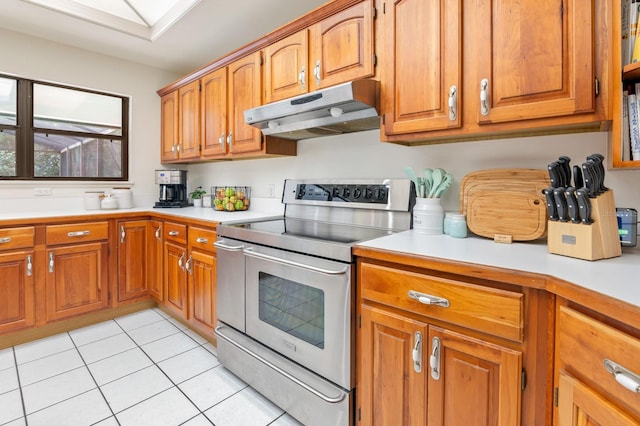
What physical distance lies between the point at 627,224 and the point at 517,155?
1.67ft

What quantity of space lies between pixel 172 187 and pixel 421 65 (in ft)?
8.70

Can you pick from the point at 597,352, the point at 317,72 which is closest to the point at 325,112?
the point at 317,72

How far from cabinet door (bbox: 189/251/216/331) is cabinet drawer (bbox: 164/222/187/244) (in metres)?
0.18

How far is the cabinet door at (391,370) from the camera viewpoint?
1.10 m

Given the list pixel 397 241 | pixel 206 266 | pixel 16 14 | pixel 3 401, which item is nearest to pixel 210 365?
pixel 206 266

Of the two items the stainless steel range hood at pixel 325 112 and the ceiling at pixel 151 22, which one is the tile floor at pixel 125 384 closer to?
the stainless steel range hood at pixel 325 112

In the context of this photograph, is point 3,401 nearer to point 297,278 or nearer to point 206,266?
point 206,266

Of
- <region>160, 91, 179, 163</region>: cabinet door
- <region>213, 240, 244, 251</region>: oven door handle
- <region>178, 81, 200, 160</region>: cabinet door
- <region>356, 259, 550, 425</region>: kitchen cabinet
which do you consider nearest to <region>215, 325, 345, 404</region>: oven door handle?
<region>356, 259, 550, 425</region>: kitchen cabinet

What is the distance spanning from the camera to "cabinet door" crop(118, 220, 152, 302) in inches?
103

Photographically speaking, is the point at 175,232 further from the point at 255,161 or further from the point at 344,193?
the point at 344,193

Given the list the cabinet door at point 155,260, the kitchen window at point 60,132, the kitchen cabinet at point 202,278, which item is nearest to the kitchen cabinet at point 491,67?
the kitchen cabinet at point 202,278

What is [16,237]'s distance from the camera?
2137 mm

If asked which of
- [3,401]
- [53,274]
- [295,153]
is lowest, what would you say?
[3,401]

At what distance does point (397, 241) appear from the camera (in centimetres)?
131
